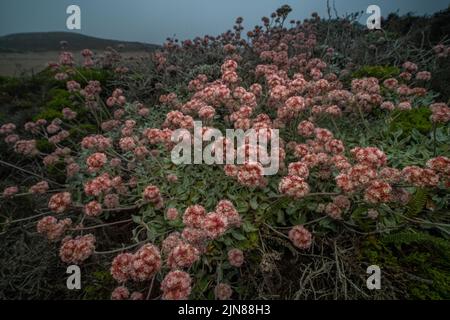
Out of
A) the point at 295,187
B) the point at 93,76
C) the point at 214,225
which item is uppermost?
the point at 93,76

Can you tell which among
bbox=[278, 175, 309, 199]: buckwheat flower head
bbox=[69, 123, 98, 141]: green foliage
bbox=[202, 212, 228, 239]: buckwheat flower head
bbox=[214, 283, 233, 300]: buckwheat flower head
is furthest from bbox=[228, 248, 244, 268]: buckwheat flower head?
bbox=[69, 123, 98, 141]: green foliage

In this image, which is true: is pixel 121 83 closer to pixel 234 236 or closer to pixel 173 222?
pixel 173 222

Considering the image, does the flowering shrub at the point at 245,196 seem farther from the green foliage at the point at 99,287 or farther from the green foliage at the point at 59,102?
the green foliage at the point at 59,102

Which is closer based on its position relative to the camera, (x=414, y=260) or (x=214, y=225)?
(x=214, y=225)

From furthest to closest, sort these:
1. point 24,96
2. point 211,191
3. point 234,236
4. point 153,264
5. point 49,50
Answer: point 49,50 < point 24,96 < point 211,191 < point 234,236 < point 153,264

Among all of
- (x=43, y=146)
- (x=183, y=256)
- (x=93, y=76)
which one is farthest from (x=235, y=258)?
(x=93, y=76)

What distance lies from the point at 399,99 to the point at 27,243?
6.19 meters

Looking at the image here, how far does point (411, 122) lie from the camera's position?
442cm

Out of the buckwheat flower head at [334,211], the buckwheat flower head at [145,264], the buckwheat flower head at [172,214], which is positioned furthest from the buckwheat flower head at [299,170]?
the buckwheat flower head at [145,264]

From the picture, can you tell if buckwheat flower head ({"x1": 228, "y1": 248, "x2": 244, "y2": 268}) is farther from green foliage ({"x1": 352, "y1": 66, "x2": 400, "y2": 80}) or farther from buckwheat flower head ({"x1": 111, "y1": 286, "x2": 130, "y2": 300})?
green foliage ({"x1": 352, "y1": 66, "x2": 400, "y2": 80})

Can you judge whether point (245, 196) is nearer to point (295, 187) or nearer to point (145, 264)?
point (295, 187)

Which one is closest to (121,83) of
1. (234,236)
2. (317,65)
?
(317,65)

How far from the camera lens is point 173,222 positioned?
3.38 metres

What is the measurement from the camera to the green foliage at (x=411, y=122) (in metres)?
4.29
